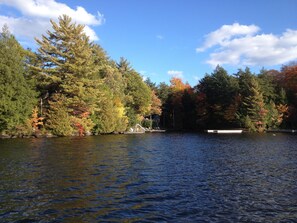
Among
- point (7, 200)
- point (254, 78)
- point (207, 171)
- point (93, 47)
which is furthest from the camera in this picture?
point (254, 78)

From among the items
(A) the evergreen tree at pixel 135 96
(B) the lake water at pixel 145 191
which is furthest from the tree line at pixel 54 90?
(B) the lake water at pixel 145 191

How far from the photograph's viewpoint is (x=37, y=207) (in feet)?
39.4

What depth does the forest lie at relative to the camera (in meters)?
54.6

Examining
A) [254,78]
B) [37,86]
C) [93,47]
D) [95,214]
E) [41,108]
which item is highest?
[93,47]

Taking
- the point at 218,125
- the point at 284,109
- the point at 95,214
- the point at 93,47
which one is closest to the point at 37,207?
the point at 95,214

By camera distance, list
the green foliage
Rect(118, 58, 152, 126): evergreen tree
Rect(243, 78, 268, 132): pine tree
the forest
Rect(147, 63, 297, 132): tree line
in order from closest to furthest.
Result: the forest → the green foliage → Rect(243, 78, 268, 132): pine tree → Rect(147, 63, 297, 132): tree line → Rect(118, 58, 152, 126): evergreen tree

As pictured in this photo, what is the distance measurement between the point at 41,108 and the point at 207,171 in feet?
151

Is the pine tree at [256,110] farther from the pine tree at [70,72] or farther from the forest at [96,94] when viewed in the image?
the pine tree at [70,72]

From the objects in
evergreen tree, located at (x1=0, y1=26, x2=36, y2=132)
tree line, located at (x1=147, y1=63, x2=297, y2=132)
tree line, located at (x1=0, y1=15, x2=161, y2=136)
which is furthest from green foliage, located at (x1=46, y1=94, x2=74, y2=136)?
tree line, located at (x1=147, y1=63, x2=297, y2=132)

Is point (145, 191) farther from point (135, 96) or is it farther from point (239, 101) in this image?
point (239, 101)

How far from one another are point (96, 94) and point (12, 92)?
16.1 metres

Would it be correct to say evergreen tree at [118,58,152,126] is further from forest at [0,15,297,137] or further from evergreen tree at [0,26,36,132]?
evergreen tree at [0,26,36,132]

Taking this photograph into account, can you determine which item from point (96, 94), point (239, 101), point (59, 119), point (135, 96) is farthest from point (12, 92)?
point (239, 101)

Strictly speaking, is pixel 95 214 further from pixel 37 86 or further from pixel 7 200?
pixel 37 86
